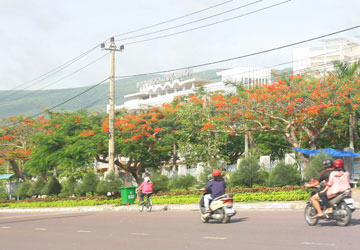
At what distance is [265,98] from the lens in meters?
29.1

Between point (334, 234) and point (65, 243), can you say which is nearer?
point (334, 234)

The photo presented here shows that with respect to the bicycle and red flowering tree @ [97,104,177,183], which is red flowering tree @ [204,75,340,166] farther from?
the bicycle

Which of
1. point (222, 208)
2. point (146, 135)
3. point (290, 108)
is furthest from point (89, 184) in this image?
point (222, 208)

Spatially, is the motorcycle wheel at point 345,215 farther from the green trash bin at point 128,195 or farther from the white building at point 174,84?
the white building at point 174,84

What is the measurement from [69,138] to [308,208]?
981 inches

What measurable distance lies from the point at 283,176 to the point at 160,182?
31.2ft

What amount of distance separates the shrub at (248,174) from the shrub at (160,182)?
6685mm

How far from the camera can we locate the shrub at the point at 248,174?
25.3 meters

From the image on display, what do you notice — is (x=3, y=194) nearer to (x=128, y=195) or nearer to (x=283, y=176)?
(x=128, y=195)

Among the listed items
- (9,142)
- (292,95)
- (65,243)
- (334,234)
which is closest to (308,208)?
(334,234)

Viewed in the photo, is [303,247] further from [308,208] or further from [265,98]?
[265,98]

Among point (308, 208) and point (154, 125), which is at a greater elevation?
point (154, 125)

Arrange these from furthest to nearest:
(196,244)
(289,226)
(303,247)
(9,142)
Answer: (9,142), (289,226), (196,244), (303,247)

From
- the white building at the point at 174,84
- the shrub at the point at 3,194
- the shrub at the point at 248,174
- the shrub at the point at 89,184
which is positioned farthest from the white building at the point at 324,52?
the shrub at the point at 248,174
